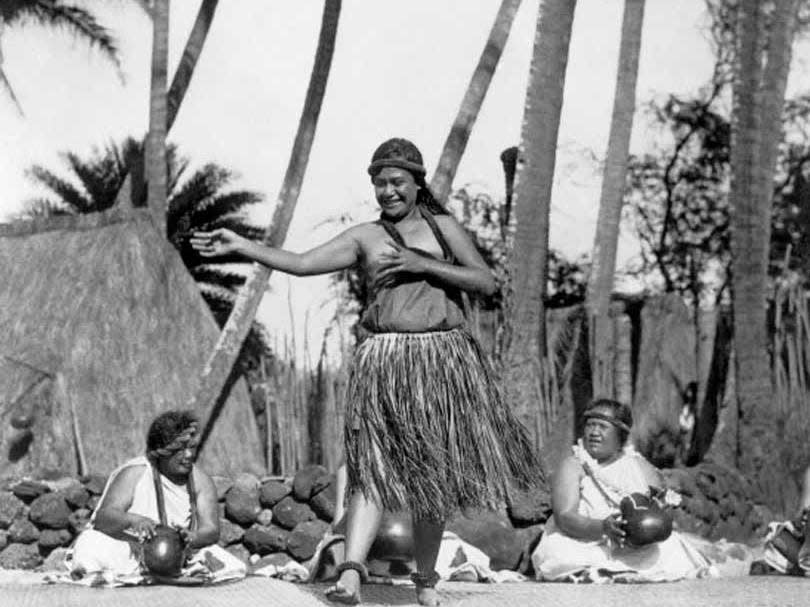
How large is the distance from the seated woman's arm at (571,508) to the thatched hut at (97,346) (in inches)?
162

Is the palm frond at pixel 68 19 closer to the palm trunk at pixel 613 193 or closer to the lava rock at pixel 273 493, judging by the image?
the palm trunk at pixel 613 193

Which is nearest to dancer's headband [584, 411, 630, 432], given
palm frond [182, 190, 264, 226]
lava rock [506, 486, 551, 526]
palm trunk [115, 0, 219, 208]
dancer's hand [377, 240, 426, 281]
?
lava rock [506, 486, 551, 526]

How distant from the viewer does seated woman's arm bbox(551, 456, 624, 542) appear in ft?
22.1

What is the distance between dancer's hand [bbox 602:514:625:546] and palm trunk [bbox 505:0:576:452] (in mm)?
3512

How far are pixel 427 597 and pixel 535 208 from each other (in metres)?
5.93

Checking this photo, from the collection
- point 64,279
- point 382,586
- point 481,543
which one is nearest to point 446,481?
point 382,586

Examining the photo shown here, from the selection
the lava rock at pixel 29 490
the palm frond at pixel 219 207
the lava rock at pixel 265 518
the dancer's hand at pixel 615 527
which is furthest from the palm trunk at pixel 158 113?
the palm frond at pixel 219 207

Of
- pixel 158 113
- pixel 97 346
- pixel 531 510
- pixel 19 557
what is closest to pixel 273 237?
pixel 158 113

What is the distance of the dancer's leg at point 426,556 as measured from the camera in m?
5.01

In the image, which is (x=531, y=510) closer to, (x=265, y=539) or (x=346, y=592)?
(x=265, y=539)

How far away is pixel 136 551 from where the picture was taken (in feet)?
20.0

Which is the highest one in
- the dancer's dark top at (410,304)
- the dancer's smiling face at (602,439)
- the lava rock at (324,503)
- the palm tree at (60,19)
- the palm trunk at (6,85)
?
the palm tree at (60,19)

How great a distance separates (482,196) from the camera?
1877cm

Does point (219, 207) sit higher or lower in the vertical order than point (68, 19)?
lower
